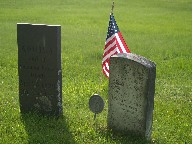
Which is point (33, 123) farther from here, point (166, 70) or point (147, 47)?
point (147, 47)

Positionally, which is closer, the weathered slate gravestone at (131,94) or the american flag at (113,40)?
the weathered slate gravestone at (131,94)

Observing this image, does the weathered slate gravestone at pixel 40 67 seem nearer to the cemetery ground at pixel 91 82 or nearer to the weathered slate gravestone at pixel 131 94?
the cemetery ground at pixel 91 82

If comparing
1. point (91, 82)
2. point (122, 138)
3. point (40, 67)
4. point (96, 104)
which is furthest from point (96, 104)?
point (91, 82)

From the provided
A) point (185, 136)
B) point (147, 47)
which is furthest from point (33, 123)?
point (147, 47)

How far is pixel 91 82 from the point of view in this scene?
10070 mm

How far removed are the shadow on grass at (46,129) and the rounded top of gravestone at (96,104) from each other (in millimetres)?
640

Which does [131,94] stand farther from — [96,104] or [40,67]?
[40,67]

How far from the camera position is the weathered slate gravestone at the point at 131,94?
6.15 meters

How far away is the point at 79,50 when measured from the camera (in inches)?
595

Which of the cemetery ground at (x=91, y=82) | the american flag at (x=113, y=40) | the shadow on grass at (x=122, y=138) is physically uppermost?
the american flag at (x=113, y=40)

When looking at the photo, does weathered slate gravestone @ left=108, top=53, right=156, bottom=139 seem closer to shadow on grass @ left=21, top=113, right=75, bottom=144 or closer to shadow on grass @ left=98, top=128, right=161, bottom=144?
shadow on grass @ left=98, top=128, right=161, bottom=144

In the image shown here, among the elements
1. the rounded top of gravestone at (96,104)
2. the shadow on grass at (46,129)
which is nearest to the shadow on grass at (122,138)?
the rounded top of gravestone at (96,104)

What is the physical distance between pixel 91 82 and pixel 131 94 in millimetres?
3793

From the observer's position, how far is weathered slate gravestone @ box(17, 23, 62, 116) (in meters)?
6.90
